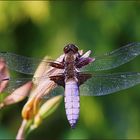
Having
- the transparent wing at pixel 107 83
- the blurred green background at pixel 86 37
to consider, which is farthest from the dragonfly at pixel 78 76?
the blurred green background at pixel 86 37

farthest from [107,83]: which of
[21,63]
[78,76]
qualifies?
[21,63]

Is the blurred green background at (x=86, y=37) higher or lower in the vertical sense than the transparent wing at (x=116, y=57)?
higher

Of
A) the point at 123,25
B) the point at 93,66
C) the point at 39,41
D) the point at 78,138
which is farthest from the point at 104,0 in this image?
the point at 93,66

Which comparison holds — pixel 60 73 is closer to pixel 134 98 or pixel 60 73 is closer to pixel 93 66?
pixel 93 66

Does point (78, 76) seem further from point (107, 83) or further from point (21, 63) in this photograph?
point (21, 63)

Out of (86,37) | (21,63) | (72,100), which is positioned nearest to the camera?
(72,100)

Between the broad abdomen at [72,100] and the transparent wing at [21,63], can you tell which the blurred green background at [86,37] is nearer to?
the transparent wing at [21,63]

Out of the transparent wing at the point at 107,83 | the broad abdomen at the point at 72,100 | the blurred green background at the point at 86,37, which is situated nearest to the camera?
the broad abdomen at the point at 72,100

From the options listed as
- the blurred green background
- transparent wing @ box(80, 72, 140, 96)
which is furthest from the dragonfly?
the blurred green background
